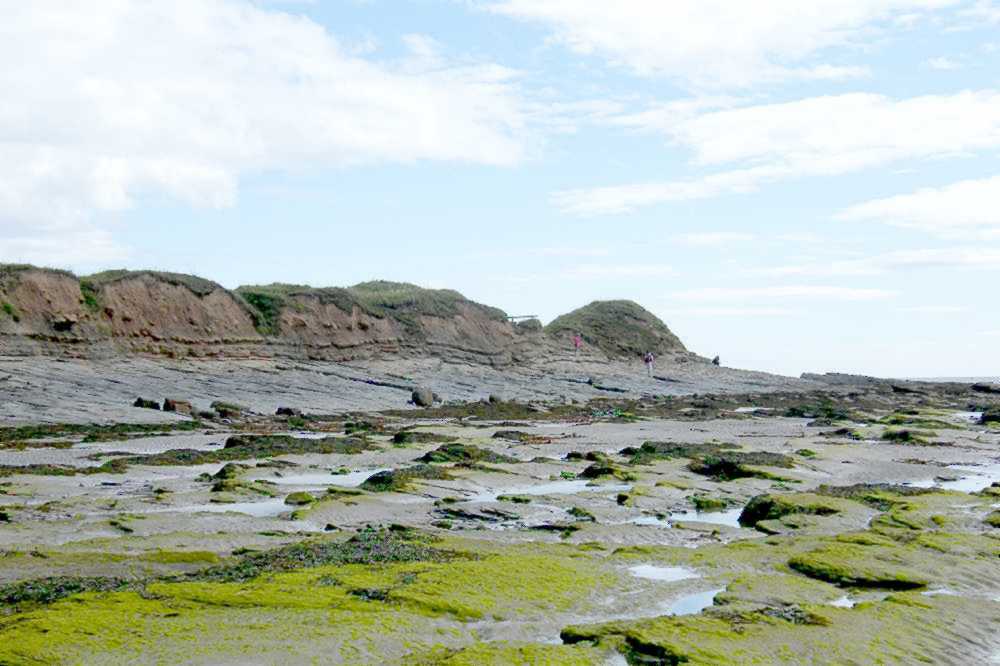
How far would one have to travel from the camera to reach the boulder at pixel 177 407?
99.5 feet

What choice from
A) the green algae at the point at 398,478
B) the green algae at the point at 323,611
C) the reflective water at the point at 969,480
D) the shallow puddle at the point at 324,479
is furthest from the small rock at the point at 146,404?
the reflective water at the point at 969,480

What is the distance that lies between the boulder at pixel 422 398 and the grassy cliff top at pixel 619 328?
3056cm


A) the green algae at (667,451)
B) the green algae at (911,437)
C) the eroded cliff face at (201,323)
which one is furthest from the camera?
the eroded cliff face at (201,323)

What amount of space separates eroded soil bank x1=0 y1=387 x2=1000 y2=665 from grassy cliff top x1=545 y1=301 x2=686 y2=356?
46.7 meters

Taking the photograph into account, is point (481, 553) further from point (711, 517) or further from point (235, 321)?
point (235, 321)

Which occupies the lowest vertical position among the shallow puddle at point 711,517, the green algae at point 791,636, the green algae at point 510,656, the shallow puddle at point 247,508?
the shallow puddle at point 247,508

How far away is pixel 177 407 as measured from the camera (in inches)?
1201

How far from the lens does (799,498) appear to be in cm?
1648

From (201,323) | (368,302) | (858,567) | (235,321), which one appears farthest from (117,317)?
(858,567)

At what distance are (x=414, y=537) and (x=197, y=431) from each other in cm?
1543

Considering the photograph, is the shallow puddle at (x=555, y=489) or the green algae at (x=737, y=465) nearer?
the shallow puddle at (x=555, y=489)

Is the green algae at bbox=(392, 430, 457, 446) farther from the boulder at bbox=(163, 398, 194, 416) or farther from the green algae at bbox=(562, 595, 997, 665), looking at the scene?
the green algae at bbox=(562, 595, 997, 665)

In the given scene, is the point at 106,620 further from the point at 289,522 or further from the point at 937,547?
the point at 937,547

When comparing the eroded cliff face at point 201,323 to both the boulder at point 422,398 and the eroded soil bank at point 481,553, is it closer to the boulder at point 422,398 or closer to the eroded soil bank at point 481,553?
the boulder at point 422,398
